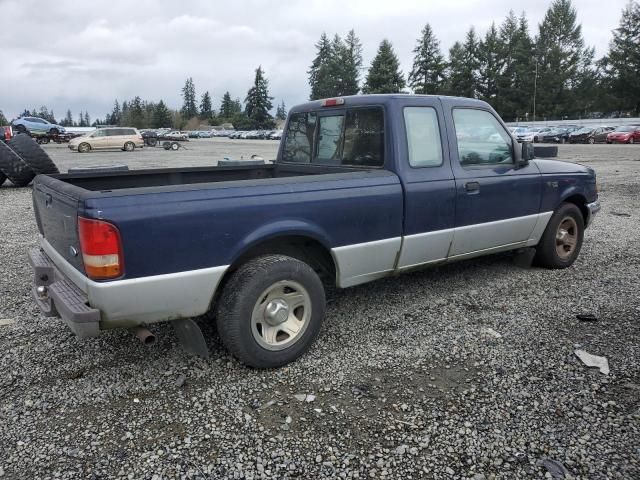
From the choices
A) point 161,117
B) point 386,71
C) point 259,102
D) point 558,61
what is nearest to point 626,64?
point 558,61

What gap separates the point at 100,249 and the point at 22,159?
11.8 meters

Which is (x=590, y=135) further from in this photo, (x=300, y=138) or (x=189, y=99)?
(x=189, y=99)

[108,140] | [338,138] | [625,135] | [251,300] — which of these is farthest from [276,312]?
[625,135]

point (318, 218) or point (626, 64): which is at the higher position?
point (626, 64)

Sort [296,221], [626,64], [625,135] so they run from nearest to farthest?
[296,221]
[625,135]
[626,64]

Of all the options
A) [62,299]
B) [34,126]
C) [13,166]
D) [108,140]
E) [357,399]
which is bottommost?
[357,399]

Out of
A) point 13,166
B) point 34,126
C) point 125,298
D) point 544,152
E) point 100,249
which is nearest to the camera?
point 100,249

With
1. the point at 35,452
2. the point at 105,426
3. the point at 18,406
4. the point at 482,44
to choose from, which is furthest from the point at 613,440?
the point at 482,44

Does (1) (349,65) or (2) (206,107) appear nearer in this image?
(1) (349,65)

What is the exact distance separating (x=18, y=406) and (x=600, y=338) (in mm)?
4153

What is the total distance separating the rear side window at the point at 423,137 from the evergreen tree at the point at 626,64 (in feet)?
253

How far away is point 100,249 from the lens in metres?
2.82

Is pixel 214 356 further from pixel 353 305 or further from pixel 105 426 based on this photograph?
pixel 353 305

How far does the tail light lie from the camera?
2.81 meters
